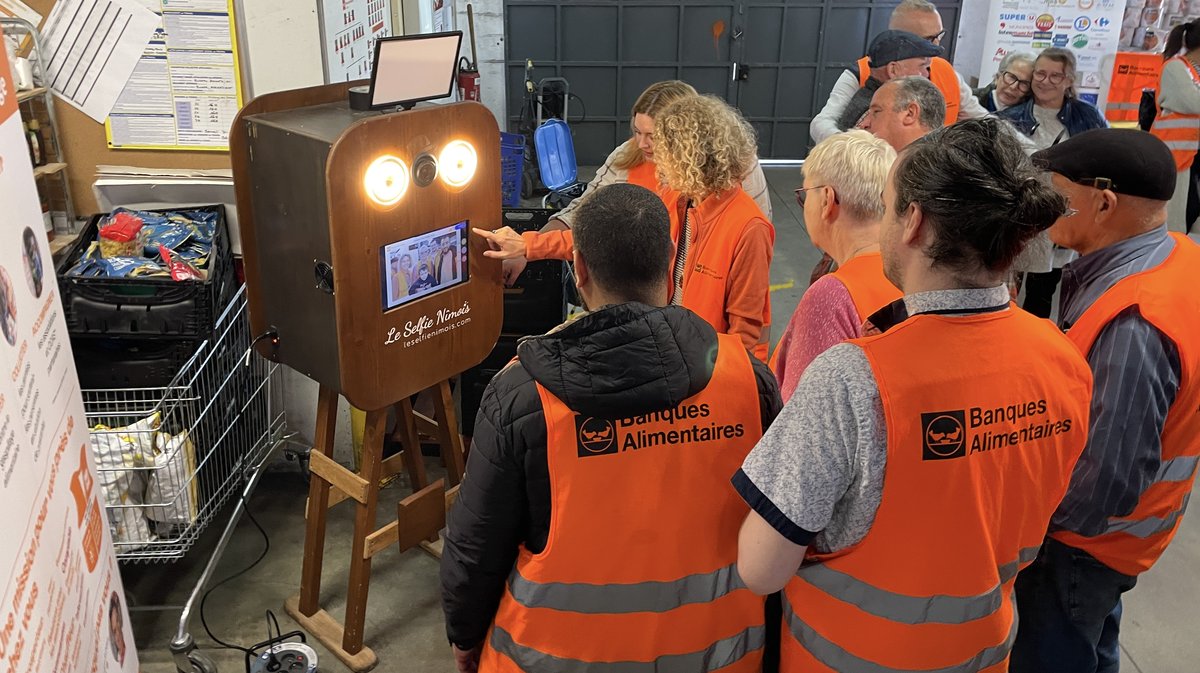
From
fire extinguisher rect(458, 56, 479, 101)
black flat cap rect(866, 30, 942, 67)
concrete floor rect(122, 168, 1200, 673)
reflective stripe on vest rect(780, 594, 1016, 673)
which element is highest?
black flat cap rect(866, 30, 942, 67)

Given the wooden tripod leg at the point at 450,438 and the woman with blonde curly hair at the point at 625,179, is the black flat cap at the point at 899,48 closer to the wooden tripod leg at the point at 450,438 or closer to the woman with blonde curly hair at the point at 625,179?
the woman with blonde curly hair at the point at 625,179

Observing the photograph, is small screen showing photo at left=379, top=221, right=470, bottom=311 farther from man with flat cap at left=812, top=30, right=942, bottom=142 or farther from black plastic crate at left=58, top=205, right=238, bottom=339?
man with flat cap at left=812, top=30, right=942, bottom=142

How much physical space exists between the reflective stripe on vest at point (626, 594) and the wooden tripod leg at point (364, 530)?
1.07 meters

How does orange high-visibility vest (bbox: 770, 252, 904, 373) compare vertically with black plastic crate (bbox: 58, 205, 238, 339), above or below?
above

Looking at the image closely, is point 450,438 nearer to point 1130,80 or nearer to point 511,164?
point 511,164

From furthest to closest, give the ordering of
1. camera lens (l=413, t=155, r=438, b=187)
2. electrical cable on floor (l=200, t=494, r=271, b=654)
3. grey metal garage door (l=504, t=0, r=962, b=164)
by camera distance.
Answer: grey metal garage door (l=504, t=0, r=962, b=164)
electrical cable on floor (l=200, t=494, r=271, b=654)
camera lens (l=413, t=155, r=438, b=187)

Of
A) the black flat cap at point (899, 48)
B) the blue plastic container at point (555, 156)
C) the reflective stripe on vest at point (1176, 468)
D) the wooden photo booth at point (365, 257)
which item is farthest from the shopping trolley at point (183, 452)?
the blue plastic container at point (555, 156)

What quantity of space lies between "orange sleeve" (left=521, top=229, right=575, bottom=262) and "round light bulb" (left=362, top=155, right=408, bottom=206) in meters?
0.51

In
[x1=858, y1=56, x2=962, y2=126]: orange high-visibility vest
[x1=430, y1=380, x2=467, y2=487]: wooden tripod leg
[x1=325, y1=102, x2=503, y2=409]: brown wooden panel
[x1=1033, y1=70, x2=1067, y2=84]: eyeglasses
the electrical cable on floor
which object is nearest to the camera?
[x1=325, y1=102, x2=503, y2=409]: brown wooden panel

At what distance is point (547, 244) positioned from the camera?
9.07 feet

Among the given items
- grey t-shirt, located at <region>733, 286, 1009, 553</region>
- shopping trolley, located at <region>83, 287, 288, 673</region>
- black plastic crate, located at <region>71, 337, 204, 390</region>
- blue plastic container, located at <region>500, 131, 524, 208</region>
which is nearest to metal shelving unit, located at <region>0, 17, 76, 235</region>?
black plastic crate, located at <region>71, 337, 204, 390</region>

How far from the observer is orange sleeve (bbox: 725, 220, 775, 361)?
270cm

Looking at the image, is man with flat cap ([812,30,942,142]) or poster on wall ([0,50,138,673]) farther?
man with flat cap ([812,30,942,142])

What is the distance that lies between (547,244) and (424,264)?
469mm
